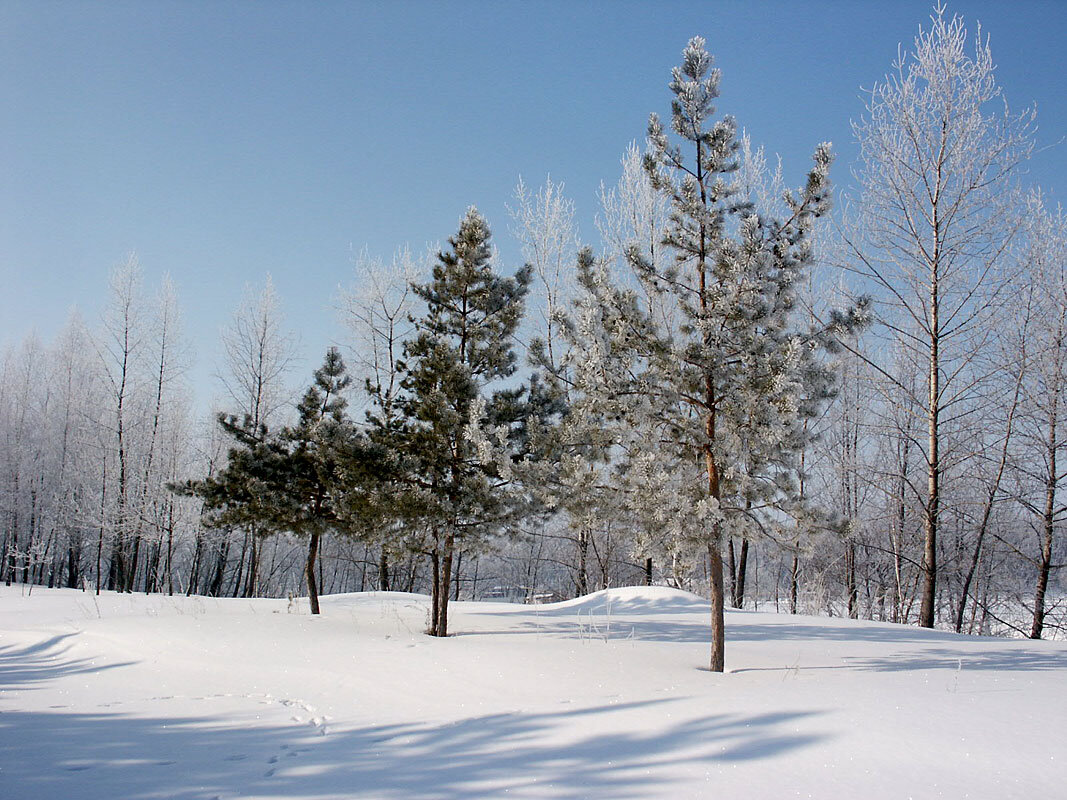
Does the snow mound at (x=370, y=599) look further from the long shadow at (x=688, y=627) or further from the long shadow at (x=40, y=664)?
the long shadow at (x=40, y=664)

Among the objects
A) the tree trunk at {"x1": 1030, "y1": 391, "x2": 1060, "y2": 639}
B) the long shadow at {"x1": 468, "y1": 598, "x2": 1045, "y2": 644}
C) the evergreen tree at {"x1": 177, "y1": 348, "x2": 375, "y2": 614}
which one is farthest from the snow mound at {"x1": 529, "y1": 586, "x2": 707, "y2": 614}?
the tree trunk at {"x1": 1030, "y1": 391, "x2": 1060, "y2": 639}

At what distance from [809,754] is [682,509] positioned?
2955mm

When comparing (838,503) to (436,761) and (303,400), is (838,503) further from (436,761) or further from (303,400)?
(436,761)

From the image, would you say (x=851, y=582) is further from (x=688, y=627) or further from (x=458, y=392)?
(x=458, y=392)

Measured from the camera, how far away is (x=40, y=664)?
8.52m

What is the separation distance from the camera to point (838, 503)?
1820 centimetres

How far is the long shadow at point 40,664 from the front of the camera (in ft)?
24.1

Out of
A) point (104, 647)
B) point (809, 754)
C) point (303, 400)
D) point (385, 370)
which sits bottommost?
point (104, 647)

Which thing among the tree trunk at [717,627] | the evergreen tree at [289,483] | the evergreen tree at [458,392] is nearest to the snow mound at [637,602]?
the evergreen tree at [458,392]

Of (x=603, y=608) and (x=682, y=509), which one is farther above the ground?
(x=682, y=509)

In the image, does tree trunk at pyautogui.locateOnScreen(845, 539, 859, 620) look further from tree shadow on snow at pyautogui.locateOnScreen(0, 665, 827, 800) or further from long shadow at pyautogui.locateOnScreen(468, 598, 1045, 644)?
tree shadow on snow at pyautogui.locateOnScreen(0, 665, 827, 800)

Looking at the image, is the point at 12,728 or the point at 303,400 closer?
the point at 12,728

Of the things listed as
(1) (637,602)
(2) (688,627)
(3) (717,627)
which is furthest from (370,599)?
(3) (717,627)

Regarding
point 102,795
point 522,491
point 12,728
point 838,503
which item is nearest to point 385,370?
point 522,491
